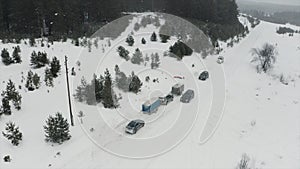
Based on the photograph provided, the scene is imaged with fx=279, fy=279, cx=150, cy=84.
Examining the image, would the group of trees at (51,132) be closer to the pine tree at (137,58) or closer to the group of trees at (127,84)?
the group of trees at (127,84)

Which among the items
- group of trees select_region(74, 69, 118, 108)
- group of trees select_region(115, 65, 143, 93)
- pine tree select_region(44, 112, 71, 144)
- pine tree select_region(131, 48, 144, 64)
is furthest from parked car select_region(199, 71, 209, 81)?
pine tree select_region(44, 112, 71, 144)

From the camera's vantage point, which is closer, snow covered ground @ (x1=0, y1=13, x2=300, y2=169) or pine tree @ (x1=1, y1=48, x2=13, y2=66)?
snow covered ground @ (x1=0, y1=13, x2=300, y2=169)

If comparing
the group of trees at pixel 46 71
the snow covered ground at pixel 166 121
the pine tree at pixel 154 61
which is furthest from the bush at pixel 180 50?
the group of trees at pixel 46 71

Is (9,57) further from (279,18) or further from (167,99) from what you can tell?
(279,18)

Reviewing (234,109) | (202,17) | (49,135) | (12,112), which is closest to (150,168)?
(49,135)

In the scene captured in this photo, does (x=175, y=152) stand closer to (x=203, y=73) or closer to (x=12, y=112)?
(x=12, y=112)

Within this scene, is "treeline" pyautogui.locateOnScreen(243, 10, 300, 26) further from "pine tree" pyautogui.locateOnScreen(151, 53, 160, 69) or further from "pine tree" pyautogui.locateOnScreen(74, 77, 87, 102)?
"pine tree" pyautogui.locateOnScreen(74, 77, 87, 102)

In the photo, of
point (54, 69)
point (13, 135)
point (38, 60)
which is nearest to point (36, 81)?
point (54, 69)
